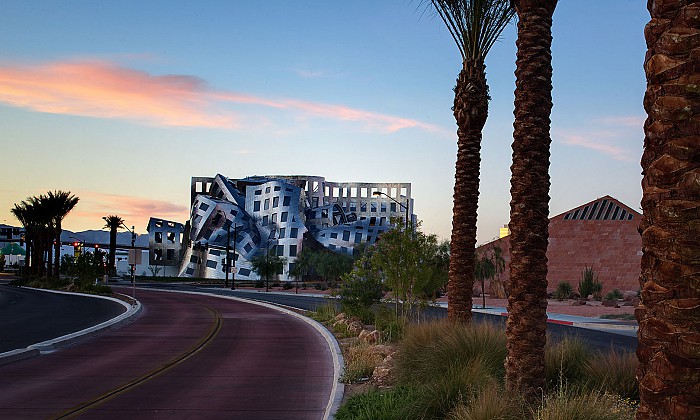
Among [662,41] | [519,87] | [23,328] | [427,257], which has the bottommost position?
[23,328]

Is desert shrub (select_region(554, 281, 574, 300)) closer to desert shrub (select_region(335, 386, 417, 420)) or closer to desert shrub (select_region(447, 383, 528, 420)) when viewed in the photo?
desert shrub (select_region(335, 386, 417, 420))

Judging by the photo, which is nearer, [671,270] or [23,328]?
[671,270]

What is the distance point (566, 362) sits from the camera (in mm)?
13258

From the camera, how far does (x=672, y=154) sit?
19.3 feet

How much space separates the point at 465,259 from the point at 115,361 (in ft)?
30.7

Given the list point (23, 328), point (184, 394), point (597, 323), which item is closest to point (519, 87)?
point (184, 394)

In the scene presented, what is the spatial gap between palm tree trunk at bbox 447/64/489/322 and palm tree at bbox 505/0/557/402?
6520 millimetres

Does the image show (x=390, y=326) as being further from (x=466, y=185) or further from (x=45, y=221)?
(x=45, y=221)

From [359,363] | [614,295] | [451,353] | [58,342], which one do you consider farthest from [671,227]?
[614,295]

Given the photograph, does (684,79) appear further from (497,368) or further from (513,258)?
(497,368)

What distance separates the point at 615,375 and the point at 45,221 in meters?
86.8

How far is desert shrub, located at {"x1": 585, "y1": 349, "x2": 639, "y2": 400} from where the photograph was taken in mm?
12094

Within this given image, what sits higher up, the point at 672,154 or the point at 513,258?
the point at 672,154

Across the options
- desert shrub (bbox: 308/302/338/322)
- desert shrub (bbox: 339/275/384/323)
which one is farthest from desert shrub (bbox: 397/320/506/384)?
desert shrub (bbox: 308/302/338/322)
